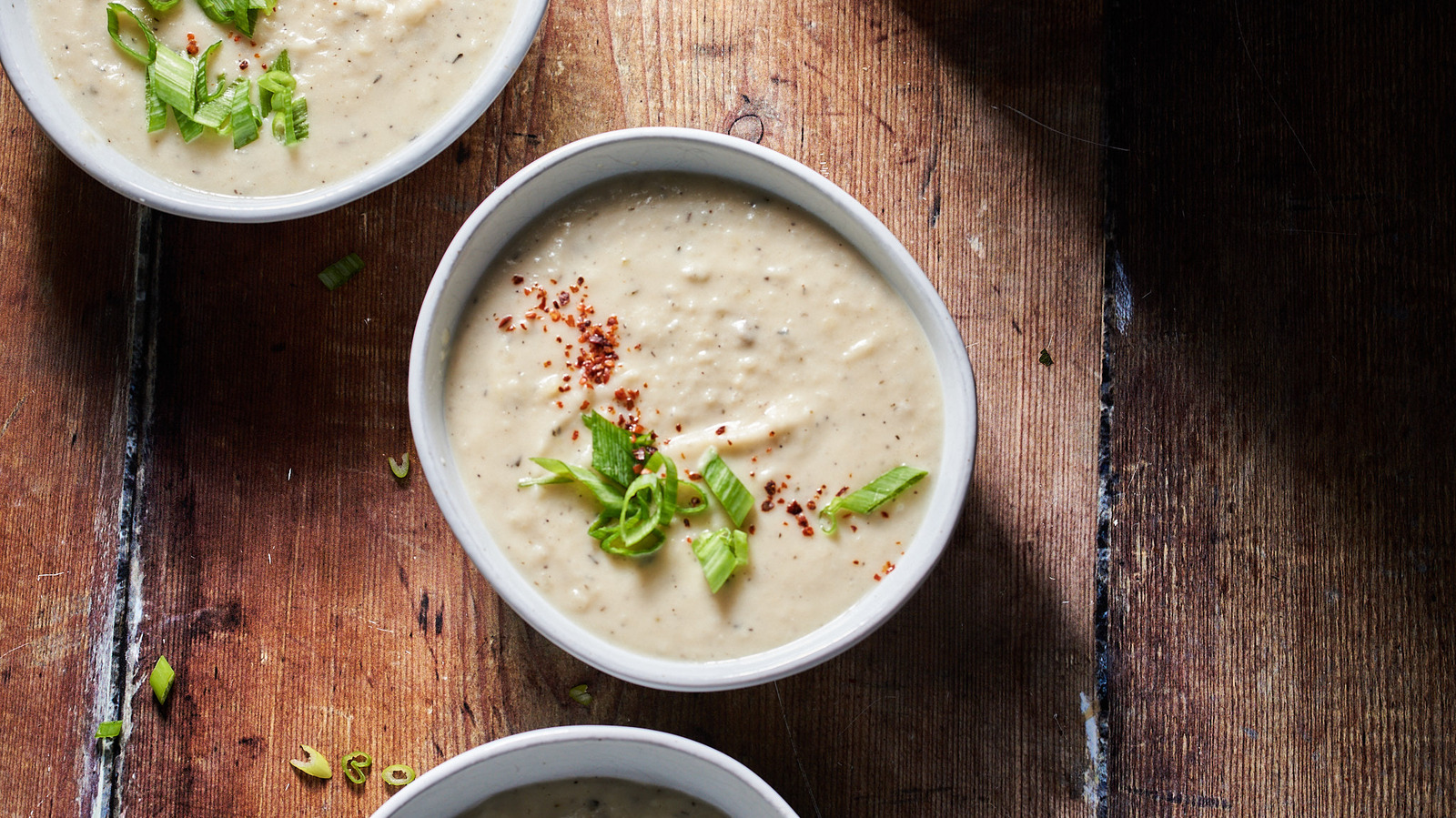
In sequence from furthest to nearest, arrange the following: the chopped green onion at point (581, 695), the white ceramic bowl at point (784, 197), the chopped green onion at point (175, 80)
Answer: the chopped green onion at point (581, 695) < the chopped green onion at point (175, 80) < the white ceramic bowl at point (784, 197)

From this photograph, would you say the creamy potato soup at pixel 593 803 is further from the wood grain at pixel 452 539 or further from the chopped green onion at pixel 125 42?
the chopped green onion at pixel 125 42

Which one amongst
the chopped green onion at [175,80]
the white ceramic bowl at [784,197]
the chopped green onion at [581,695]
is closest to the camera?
the white ceramic bowl at [784,197]

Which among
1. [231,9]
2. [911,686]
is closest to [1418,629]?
[911,686]

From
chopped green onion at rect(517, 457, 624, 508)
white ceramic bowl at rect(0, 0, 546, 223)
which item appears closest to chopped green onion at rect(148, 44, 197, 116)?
white ceramic bowl at rect(0, 0, 546, 223)

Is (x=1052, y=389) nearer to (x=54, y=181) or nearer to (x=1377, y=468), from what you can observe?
(x=1377, y=468)

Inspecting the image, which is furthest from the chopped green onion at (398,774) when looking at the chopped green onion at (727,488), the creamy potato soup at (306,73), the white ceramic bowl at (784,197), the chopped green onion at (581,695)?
the creamy potato soup at (306,73)

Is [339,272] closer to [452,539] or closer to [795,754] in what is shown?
[452,539]

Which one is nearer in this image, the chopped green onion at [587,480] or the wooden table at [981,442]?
the chopped green onion at [587,480]
